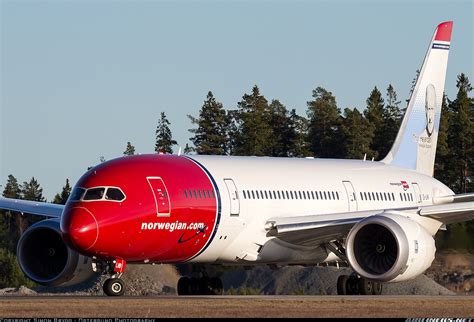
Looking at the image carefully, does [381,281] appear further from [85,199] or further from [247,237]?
[85,199]

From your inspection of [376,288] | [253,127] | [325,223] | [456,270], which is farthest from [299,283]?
[253,127]

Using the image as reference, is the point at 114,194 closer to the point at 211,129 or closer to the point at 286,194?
the point at 286,194

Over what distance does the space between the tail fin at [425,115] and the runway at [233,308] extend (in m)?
15.1

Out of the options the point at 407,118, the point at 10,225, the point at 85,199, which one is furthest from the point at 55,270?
the point at 10,225

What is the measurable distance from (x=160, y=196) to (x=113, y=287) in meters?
2.54

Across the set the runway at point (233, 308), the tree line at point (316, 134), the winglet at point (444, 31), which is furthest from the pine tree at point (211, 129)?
the runway at point (233, 308)

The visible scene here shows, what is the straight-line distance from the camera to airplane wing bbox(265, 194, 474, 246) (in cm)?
3900

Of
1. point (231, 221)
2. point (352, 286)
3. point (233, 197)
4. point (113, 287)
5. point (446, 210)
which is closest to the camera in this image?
point (113, 287)

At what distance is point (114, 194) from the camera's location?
35219 millimetres

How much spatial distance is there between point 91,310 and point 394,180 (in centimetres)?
1807

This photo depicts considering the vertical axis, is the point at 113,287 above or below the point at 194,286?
above

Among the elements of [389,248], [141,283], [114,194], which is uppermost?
[114,194]

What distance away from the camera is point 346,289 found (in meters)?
40.8

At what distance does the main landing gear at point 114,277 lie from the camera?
35.5 metres
